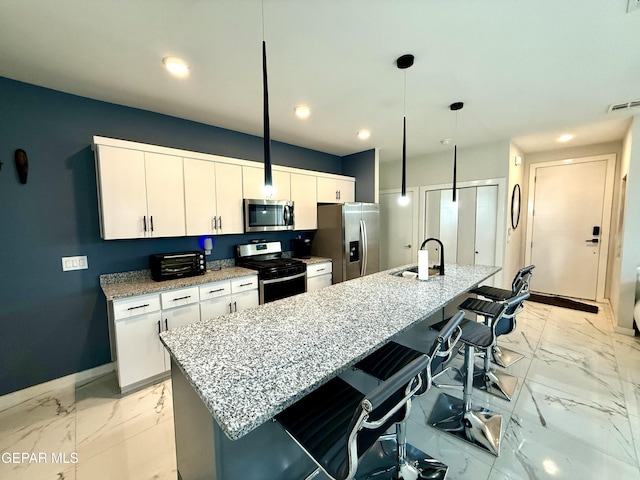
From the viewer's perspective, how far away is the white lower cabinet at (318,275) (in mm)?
3781

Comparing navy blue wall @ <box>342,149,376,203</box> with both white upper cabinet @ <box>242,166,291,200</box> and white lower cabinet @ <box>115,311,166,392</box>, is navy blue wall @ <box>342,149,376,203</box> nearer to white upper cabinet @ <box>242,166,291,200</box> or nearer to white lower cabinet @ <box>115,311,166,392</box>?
white upper cabinet @ <box>242,166,291,200</box>

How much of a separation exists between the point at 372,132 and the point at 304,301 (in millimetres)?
2779

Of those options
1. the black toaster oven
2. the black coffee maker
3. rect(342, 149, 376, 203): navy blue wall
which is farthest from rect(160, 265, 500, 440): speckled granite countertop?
rect(342, 149, 376, 203): navy blue wall

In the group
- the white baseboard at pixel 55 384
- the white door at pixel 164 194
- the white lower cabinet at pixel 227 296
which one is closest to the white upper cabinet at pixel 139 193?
the white door at pixel 164 194

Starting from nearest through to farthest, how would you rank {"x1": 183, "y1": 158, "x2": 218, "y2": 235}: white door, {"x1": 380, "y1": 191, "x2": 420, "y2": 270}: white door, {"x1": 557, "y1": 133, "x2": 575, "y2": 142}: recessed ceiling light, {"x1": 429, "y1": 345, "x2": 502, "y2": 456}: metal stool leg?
{"x1": 429, "y1": 345, "x2": 502, "y2": 456}: metal stool leg → {"x1": 183, "y1": 158, "x2": 218, "y2": 235}: white door → {"x1": 557, "y1": 133, "x2": 575, "y2": 142}: recessed ceiling light → {"x1": 380, "y1": 191, "x2": 420, "y2": 270}: white door

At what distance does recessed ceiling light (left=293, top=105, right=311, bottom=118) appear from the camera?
2852 mm

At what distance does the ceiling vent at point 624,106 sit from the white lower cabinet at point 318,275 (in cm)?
377

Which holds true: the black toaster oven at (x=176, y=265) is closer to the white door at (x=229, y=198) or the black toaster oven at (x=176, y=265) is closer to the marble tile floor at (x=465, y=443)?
the white door at (x=229, y=198)

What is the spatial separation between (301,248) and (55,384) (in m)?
3.05

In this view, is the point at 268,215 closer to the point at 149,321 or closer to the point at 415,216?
the point at 149,321

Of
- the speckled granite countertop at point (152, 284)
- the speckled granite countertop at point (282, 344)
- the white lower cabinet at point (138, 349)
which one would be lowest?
the white lower cabinet at point (138, 349)

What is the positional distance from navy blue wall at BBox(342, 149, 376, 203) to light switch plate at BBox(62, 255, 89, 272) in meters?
3.89

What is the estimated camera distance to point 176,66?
2.04 m

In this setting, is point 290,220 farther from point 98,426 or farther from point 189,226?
point 98,426
